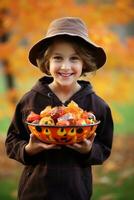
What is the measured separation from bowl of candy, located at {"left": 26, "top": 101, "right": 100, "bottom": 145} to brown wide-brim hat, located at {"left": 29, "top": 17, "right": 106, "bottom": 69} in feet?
1.55

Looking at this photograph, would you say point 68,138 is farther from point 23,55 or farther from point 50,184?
point 23,55

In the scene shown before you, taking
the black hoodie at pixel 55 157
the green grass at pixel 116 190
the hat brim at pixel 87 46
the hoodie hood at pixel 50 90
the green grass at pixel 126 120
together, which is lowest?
the green grass at pixel 126 120

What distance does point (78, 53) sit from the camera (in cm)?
332

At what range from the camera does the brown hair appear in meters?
3.32

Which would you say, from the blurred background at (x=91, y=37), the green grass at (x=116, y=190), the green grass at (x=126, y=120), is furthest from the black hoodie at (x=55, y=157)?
the green grass at (x=126, y=120)

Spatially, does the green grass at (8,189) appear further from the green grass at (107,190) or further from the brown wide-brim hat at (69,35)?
the brown wide-brim hat at (69,35)

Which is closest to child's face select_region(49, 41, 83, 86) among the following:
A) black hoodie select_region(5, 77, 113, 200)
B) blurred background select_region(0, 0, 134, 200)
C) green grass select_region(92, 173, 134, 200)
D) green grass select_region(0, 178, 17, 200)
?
black hoodie select_region(5, 77, 113, 200)

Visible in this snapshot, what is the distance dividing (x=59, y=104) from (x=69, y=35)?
0.43 metres

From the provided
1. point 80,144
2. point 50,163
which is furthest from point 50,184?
point 80,144

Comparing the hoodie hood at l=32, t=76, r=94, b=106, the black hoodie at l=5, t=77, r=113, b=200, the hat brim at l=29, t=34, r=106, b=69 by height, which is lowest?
the black hoodie at l=5, t=77, r=113, b=200

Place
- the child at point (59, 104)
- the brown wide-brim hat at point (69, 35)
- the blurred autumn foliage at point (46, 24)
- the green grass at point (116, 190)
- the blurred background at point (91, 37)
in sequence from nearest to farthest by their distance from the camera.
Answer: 1. the child at point (59, 104)
2. the brown wide-brim hat at point (69, 35)
3. the green grass at point (116, 190)
4. the blurred background at point (91, 37)
5. the blurred autumn foliage at point (46, 24)

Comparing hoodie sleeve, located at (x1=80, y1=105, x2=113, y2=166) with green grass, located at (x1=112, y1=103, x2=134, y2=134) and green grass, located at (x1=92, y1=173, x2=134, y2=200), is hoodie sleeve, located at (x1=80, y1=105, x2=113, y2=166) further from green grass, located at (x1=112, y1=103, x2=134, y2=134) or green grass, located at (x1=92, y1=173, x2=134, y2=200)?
green grass, located at (x1=112, y1=103, x2=134, y2=134)

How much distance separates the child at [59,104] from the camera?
3.20 metres

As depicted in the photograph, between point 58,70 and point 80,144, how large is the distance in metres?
0.49
